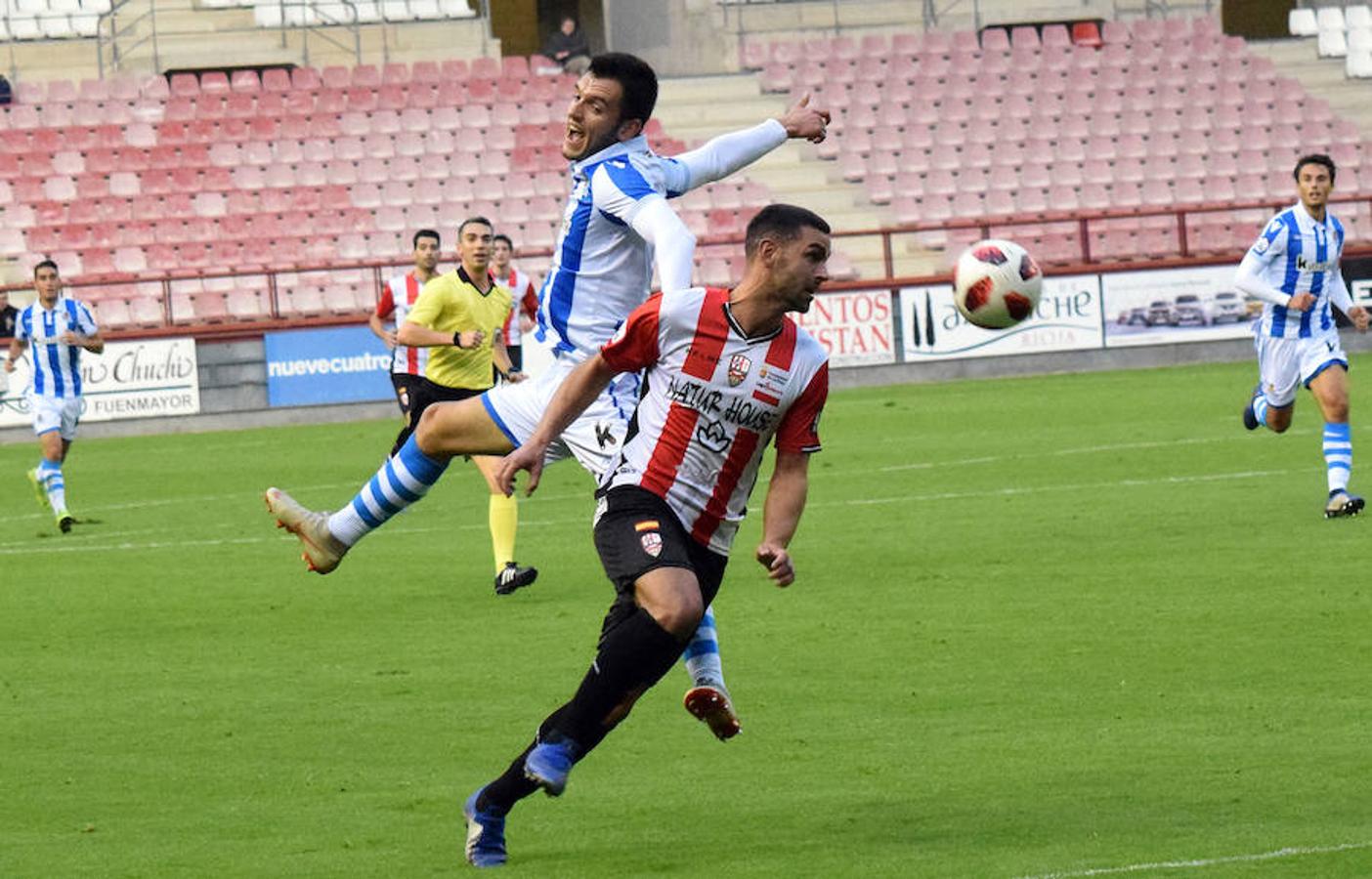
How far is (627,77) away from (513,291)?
28.1 feet

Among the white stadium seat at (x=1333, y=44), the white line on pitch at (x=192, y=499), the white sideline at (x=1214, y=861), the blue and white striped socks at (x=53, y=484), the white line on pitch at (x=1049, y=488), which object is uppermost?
the white stadium seat at (x=1333, y=44)

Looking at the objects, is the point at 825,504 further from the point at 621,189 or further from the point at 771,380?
the point at 771,380

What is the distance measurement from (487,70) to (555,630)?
25323 mm

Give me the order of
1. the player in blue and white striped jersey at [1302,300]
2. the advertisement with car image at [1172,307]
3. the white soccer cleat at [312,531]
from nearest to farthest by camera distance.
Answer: the white soccer cleat at [312,531] < the player in blue and white striped jersey at [1302,300] < the advertisement with car image at [1172,307]

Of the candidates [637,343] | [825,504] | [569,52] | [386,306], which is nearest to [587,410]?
[637,343]

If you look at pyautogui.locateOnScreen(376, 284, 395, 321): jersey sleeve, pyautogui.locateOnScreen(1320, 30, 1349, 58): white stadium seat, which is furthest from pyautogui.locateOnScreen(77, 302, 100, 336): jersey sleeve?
pyautogui.locateOnScreen(1320, 30, 1349, 58): white stadium seat

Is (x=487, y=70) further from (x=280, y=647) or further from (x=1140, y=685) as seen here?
(x=1140, y=685)

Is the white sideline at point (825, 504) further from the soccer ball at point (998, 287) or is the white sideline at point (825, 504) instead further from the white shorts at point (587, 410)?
the white shorts at point (587, 410)

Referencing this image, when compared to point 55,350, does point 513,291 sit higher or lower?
higher

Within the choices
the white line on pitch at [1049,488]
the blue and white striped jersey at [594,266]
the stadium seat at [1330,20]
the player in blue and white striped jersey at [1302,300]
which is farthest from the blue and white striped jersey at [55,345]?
the stadium seat at [1330,20]

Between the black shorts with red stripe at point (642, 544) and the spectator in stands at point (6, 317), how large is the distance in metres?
21.6

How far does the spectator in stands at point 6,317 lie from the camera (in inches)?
1072

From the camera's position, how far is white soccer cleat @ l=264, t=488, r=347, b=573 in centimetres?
839

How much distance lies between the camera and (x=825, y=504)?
54.4 ft
